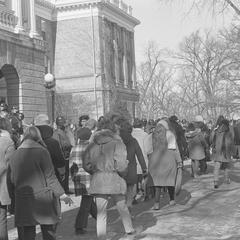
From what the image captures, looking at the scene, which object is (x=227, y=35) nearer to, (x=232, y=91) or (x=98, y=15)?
(x=232, y=91)

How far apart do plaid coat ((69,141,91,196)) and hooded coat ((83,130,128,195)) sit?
85cm

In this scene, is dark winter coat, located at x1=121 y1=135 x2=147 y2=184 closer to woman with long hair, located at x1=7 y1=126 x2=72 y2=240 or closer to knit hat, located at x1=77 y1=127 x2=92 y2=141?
knit hat, located at x1=77 y1=127 x2=92 y2=141

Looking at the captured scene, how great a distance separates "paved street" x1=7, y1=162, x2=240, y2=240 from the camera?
7977mm

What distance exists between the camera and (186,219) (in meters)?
9.11

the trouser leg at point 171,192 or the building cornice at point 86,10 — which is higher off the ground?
the building cornice at point 86,10

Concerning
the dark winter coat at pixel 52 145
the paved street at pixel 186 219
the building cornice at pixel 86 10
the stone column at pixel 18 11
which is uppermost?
the building cornice at pixel 86 10

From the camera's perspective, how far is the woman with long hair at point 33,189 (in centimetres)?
578

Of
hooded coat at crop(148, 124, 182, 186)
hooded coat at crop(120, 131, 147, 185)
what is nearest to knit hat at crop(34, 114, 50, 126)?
hooded coat at crop(120, 131, 147, 185)

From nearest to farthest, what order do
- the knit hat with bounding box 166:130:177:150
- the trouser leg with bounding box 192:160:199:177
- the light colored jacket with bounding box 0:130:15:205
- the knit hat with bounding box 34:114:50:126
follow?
the light colored jacket with bounding box 0:130:15:205 → the knit hat with bounding box 34:114:50:126 → the knit hat with bounding box 166:130:177:150 → the trouser leg with bounding box 192:160:199:177

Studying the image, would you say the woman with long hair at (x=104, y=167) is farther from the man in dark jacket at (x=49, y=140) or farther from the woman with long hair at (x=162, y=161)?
the woman with long hair at (x=162, y=161)

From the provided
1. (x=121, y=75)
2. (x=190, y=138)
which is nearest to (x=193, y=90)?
(x=121, y=75)

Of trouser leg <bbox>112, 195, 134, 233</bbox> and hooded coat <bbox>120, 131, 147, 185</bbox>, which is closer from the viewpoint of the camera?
trouser leg <bbox>112, 195, 134, 233</bbox>

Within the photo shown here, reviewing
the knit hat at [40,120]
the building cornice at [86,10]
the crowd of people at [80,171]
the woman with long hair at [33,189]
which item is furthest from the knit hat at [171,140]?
the building cornice at [86,10]

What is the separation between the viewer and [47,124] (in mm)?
7180
